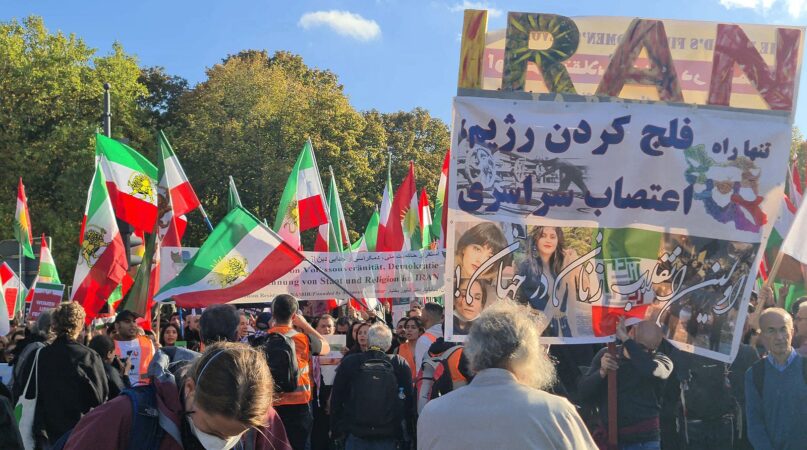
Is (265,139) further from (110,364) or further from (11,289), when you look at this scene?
(110,364)

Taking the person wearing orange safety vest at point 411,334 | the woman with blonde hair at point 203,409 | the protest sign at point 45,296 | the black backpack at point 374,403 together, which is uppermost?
the woman with blonde hair at point 203,409

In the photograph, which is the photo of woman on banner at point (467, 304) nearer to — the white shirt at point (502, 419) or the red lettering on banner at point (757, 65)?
the white shirt at point (502, 419)

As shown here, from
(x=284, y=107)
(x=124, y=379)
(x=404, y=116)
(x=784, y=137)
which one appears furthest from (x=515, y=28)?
(x=404, y=116)

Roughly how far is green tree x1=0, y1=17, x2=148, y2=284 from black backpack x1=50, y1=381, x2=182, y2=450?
31.7 metres

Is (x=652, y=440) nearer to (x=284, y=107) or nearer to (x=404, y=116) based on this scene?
(x=284, y=107)

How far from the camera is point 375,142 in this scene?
140 feet

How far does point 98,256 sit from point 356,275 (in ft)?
10.8

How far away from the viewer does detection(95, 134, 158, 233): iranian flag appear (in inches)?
474

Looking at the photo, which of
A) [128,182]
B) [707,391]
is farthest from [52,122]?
[707,391]

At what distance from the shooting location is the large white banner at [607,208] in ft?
16.7

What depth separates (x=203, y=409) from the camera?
2617 mm

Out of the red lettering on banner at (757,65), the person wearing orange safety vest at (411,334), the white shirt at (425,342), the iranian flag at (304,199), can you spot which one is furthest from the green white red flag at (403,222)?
the red lettering on banner at (757,65)

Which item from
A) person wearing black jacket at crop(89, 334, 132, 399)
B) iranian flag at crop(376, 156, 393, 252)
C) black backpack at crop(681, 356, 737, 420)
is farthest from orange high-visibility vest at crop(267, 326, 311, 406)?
iranian flag at crop(376, 156, 393, 252)

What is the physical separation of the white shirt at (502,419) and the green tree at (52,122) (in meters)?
31.6
